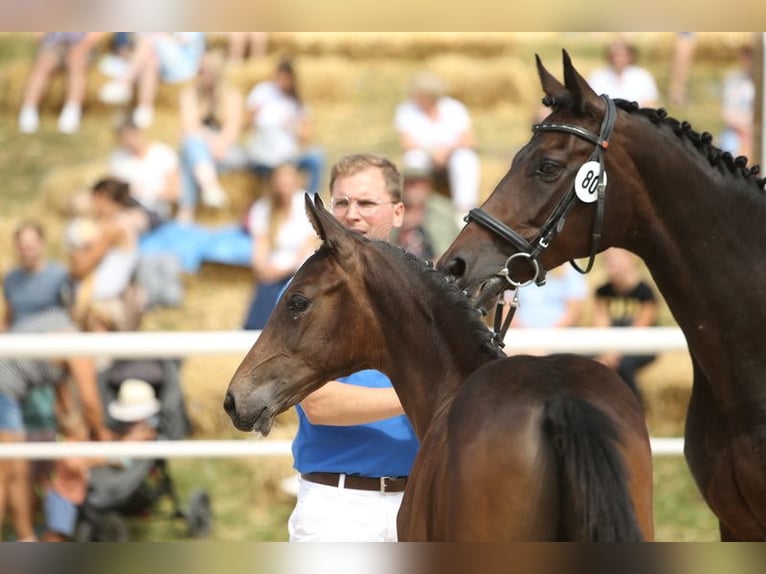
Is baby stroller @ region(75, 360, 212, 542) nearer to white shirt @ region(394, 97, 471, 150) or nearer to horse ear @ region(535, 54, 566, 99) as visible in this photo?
white shirt @ region(394, 97, 471, 150)

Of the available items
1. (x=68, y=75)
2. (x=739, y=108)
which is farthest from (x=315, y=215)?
(x=68, y=75)

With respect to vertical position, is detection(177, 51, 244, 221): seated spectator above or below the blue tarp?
above

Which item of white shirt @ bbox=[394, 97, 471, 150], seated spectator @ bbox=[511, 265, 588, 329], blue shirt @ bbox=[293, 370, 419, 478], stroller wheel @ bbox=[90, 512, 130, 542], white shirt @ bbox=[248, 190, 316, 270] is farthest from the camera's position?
white shirt @ bbox=[394, 97, 471, 150]

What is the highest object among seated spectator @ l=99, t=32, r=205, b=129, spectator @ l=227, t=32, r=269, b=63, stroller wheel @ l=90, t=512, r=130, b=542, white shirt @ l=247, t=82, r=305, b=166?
spectator @ l=227, t=32, r=269, b=63

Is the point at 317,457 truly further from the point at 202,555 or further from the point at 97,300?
the point at 97,300

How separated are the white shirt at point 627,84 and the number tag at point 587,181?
5.68 m

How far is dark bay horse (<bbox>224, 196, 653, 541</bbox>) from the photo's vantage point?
2.65 metres

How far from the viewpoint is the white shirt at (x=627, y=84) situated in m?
9.09

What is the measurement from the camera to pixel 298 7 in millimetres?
2715

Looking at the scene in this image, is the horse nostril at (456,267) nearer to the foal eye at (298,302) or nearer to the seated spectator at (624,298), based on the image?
the foal eye at (298,302)

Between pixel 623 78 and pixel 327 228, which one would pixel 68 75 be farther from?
pixel 327 228

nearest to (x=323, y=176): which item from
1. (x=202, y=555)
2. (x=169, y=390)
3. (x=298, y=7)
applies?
(x=169, y=390)

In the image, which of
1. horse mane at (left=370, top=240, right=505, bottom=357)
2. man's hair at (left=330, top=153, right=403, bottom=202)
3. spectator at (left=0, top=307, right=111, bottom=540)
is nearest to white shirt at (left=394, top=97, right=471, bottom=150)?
spectator at (left=0, top=307, right=111, bottom=540)

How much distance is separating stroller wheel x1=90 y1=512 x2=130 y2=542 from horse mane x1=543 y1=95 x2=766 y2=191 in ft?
13.4
